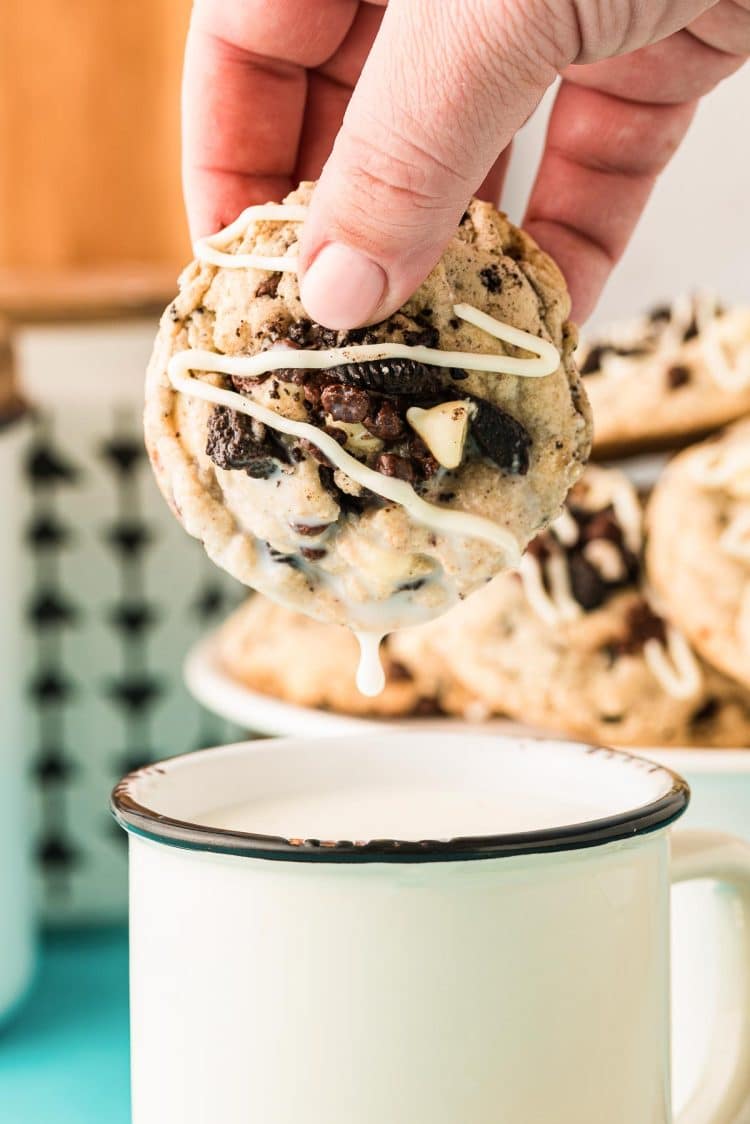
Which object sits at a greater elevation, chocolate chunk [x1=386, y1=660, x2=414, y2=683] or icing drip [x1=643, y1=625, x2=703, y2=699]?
icing drip [x1=643, y1=625, x2=703, y2=699]

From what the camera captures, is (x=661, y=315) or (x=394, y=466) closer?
(x=394, y=466)

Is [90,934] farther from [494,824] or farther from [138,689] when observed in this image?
[494,824]

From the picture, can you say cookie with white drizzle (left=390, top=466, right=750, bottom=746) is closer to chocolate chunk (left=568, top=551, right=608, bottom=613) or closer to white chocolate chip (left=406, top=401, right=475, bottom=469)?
chocolate chunk (left=568, top=551, right=608, bottom=613)

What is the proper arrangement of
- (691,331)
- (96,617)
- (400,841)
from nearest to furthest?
(400,841)
(691,331)
(96,617)

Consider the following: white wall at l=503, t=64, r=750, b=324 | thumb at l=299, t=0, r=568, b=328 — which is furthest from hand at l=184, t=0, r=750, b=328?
white wall at l=503, t=64, r=750, b=324

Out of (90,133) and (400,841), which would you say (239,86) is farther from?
(90,133)

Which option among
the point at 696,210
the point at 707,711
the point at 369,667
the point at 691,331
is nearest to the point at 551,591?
the point at 707,711

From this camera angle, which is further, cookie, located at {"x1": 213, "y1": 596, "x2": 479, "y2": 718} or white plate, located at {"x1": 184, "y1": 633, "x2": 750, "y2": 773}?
cookie, located at {"x1": 213, "y1": 596, "x2": 479, "y2": 718}
